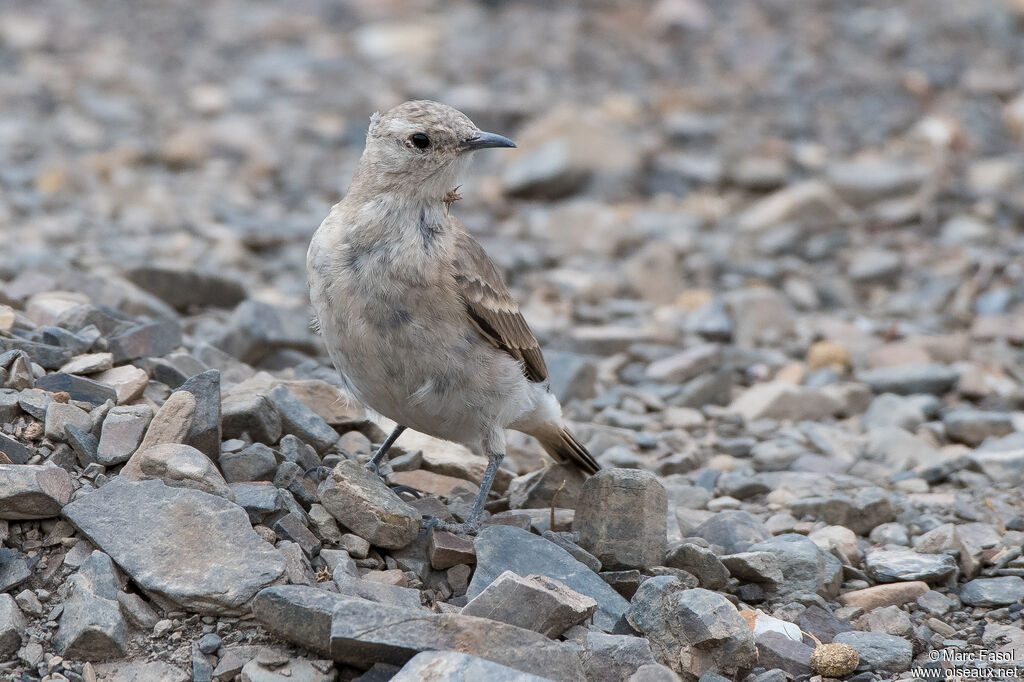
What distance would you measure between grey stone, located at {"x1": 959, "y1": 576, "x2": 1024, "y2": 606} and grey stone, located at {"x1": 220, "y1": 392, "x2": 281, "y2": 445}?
3.52 metres

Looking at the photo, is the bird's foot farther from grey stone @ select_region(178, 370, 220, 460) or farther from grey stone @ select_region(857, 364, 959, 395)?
grey stone @ select_region(857, 364, 959, 395)

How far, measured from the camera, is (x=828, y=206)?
12.2m

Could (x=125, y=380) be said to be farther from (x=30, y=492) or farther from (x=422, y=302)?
(x=422, y=302)

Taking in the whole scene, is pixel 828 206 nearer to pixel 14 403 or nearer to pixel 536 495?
pixel 536 495

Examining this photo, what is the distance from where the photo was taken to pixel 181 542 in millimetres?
4586

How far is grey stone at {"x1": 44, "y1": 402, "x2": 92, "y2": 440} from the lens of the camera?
16.7 ft

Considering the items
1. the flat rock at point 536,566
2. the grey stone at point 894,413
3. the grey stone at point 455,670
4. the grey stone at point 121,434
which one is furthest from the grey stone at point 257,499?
the grey stone at point 894,413

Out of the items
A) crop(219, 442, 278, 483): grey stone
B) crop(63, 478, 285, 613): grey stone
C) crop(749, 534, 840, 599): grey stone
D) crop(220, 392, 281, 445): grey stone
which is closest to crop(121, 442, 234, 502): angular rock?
crop(63, 478, 285, 613): grey stone

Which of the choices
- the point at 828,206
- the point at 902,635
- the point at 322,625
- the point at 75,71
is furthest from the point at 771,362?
the point at 75,71

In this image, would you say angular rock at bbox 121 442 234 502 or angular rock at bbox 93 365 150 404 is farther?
angular rock at bbox 93 365 150 404

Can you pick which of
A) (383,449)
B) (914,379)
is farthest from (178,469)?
(914,379)

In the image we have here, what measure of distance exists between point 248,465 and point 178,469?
453 millimetres

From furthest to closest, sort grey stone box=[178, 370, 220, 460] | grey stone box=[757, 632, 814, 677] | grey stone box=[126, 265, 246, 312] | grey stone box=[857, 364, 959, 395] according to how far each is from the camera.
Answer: grey stone box=[126, 265, 246, 312] → grey stone box=[857, 364, 959, 395] → grey stone box=[178, 370, 220, 460] → grey stone box=[757, 632, 814, 677]

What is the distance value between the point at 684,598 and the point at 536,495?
170cm
